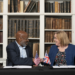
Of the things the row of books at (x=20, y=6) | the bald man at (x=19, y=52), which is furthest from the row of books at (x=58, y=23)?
the bald man at (x=19, y=52)

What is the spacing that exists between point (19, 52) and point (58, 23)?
4.16 ft

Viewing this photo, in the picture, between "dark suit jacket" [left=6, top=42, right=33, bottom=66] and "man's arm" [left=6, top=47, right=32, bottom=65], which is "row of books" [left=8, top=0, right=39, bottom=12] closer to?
"dark suit jacket" [left=6, top=42, right=33, bottom=66]

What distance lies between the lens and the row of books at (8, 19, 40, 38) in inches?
106

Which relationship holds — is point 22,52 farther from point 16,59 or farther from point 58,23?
point 58,23

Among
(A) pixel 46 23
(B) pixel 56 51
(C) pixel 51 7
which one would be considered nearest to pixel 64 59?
(B) pixel 56 51

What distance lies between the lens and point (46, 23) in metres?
2.76

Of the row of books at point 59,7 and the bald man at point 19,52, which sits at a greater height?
the row of books at point 59,7

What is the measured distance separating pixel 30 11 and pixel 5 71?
1924 millimetres

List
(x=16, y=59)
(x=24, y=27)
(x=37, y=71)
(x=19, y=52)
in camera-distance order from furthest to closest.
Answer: (x=24, y=27)
(x=19, y=52)
(x=16, y=59)
(x=37, y=71)

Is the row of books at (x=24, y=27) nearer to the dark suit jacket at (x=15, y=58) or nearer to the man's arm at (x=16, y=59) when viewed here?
the dark suit jacket at (x=15, y=58)

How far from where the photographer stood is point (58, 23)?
275 centimetres

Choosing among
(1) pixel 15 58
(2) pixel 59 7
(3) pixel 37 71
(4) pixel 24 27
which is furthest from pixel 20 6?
(3) pixel 37 71

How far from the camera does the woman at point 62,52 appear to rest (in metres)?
1.97

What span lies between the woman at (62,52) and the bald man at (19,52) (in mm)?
429
